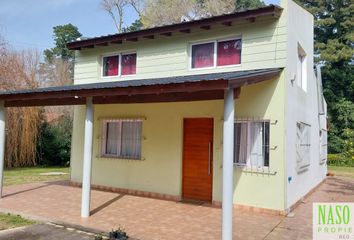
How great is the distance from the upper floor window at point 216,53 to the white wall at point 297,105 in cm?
161

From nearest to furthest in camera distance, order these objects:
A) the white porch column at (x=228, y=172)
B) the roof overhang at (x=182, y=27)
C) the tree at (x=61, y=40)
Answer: the white porch column at (x=228, y=172)
the roof overhang at (x=182, y=27)
the tree at (x=61, y=40)

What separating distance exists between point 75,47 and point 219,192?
8429mm

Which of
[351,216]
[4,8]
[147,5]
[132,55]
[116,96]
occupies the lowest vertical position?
[351,216]

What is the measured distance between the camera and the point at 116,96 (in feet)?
28.2

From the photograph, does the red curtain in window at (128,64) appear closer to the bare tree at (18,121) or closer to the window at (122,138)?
the window at (122,138)

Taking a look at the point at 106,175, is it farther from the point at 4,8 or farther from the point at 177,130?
the point at 4,8

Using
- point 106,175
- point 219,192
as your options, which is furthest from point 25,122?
point 219,192

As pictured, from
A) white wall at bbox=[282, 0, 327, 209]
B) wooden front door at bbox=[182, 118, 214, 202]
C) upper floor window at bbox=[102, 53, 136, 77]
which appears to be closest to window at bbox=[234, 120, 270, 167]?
white wall at bbox=[282, 0, 327, 209]

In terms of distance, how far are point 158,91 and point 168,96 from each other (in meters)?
0.62

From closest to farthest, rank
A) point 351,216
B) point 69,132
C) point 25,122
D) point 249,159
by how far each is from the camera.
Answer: point 351,216, point 249,159, point 25,122, point 69,132

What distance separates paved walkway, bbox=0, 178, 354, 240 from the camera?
720 cm

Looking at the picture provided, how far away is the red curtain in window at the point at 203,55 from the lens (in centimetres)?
1080

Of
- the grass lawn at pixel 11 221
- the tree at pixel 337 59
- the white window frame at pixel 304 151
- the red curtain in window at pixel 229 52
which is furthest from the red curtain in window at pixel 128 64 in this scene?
the tree at pixel 337 59

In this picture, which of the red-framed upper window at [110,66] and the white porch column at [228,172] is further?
the red-framed upper window at [110,66]
